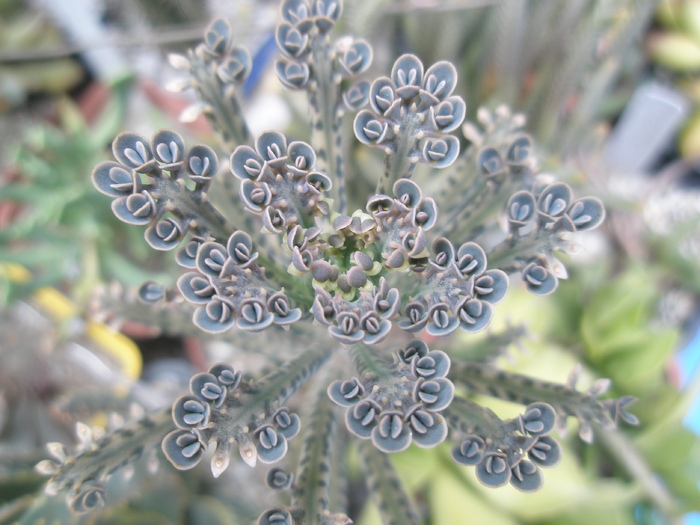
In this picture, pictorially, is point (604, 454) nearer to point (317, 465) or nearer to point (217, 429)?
point (317, 465)

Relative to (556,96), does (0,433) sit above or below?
below

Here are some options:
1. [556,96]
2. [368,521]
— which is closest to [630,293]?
[556,96]

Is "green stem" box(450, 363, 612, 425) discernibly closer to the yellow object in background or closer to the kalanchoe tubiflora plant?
the kalanchoe tubiflora plant

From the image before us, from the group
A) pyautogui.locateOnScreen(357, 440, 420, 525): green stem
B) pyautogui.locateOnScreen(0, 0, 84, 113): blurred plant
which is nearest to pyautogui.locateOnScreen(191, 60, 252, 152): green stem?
pyautogui.locateOnScreen(357, 440, 420, 525): green stem

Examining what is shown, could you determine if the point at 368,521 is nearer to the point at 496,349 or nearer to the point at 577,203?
the point at 496,349

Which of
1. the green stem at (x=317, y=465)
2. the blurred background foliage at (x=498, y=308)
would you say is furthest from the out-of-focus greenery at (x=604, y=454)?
the green stem at (x=317, y=465)

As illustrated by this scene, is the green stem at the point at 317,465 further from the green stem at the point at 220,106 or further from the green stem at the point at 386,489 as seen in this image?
the green stem at the point at 220,106

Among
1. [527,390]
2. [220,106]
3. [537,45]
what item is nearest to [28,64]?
[220,106]
